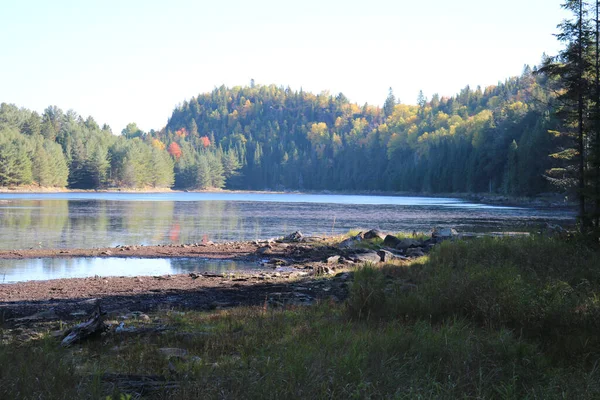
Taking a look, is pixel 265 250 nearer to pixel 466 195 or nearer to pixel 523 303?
pixel 523 303

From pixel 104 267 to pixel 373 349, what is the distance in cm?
1821

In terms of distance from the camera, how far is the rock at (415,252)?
77.3ft

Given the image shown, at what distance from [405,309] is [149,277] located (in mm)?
11851


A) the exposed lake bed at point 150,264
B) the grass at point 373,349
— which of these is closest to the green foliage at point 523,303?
the grass at point 373,349

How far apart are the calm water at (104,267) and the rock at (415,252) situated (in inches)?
251

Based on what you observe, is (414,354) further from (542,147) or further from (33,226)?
(542,147)

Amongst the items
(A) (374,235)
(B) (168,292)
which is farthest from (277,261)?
(B) (168,292)

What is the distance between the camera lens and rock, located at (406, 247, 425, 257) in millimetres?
23564

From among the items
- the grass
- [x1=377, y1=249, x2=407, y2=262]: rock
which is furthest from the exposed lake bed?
the grass

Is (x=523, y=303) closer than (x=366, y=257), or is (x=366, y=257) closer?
(x=523, y=303)

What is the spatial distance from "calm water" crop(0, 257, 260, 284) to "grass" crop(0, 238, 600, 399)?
32.8ft

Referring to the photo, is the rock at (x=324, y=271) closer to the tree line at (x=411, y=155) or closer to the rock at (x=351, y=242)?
the rock at (x=351, y=242)

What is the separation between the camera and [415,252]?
24109 mm

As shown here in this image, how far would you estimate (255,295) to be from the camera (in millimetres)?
15750
